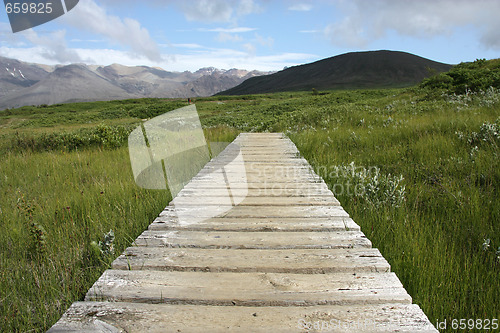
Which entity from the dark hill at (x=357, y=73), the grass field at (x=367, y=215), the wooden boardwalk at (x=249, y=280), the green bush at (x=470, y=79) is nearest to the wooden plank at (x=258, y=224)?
the wooden boardwalk at (x=249, y=280)

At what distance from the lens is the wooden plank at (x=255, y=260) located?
2137mm

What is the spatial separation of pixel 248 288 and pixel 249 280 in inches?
3.5

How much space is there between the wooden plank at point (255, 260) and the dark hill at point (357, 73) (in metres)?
138

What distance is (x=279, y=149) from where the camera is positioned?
24.3 feet

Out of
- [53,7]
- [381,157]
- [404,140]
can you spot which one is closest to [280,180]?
[381,157]

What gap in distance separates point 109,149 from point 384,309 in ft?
28.2

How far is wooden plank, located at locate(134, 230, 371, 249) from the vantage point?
8.23 feet

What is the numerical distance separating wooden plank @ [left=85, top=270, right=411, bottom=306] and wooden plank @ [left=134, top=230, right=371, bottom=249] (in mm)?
432

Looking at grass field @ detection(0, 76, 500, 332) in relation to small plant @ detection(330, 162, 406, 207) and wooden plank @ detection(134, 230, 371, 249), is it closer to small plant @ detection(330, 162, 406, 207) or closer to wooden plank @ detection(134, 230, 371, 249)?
small plant @ detection(330, 162, 406, 207)

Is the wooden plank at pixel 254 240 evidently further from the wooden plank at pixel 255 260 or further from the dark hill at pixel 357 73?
the dark hill at pixel 357 73

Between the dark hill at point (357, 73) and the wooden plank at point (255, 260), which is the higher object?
the dark hill at point (357, 73)

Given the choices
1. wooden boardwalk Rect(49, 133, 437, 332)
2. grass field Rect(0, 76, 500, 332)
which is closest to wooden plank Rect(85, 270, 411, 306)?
wooden boardwalk Rect(49, 133, 437, 332)

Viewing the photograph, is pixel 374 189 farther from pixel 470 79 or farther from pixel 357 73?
pixel 357 73

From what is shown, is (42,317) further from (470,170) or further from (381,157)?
(381,157)
